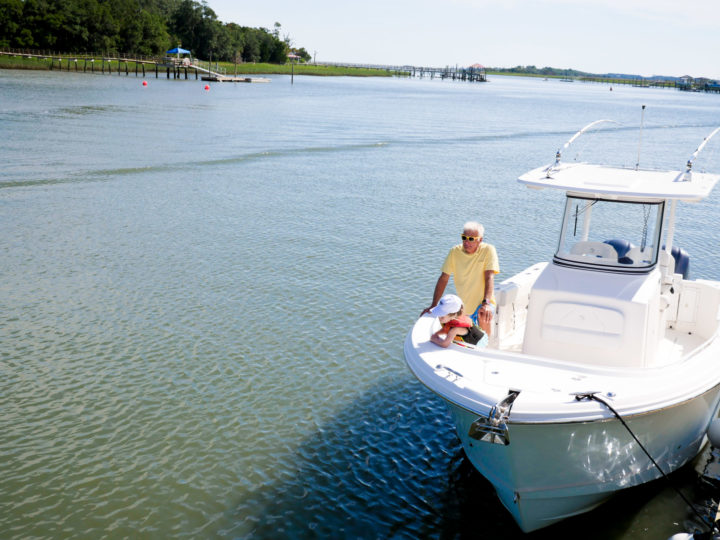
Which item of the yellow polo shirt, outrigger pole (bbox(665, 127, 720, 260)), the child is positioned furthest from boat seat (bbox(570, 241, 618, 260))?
the child

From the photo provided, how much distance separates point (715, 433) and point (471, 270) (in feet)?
10.3

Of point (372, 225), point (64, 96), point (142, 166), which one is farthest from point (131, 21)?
point (372, 225)

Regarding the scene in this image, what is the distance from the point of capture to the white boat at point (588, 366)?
18.7ft

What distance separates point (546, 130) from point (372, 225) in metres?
31.9

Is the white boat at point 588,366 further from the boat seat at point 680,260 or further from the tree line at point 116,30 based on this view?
the tree line at point 116,30

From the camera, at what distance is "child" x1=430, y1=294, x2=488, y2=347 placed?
646 centimetres

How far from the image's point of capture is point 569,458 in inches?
229

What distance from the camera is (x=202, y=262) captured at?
46.7 feet

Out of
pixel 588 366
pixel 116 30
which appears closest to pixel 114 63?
pixel 116 30

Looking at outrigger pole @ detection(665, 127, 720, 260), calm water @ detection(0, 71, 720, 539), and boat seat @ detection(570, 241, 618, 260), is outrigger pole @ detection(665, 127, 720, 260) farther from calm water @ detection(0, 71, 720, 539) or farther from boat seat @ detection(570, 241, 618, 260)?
calm water @ detection(0, 71, 720, 539)

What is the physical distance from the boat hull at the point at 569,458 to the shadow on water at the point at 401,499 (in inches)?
14.9

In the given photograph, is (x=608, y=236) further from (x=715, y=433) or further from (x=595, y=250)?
(x=715, y=433)

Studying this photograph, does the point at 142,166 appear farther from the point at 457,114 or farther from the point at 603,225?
the point at 457,114

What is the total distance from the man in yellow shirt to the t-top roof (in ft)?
2.95
